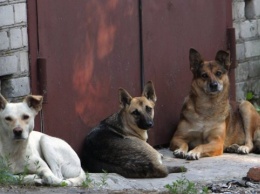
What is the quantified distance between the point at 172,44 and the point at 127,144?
2038 millimetres

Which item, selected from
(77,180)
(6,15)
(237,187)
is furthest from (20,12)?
(237,187)

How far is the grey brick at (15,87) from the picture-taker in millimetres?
10297

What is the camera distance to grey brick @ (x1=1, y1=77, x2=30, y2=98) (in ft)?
33.8

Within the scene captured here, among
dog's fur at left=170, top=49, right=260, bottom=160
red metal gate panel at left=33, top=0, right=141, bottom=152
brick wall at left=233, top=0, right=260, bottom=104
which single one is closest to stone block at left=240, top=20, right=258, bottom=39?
brick wall at left=233, top=0, right=260, bottom=104

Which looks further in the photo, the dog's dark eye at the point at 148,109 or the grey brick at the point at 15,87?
the dog's dark eye at the point at 148,109

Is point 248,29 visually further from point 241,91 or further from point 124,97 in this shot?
point 124,97

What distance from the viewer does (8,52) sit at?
33.7 ft

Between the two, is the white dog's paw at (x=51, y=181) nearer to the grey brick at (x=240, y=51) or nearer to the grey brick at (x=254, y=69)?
the grey brick at (x=240, y=51)

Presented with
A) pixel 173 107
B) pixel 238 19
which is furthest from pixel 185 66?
pixel 238 19

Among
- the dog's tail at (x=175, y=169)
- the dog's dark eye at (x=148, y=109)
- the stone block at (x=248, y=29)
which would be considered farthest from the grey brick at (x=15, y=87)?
the stone block at (x=248, y=29)

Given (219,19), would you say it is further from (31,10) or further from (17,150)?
(17,150)

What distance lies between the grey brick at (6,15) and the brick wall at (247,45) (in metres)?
4.17

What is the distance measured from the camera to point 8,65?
1027cm

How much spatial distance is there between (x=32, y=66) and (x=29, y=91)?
0.26 metres
